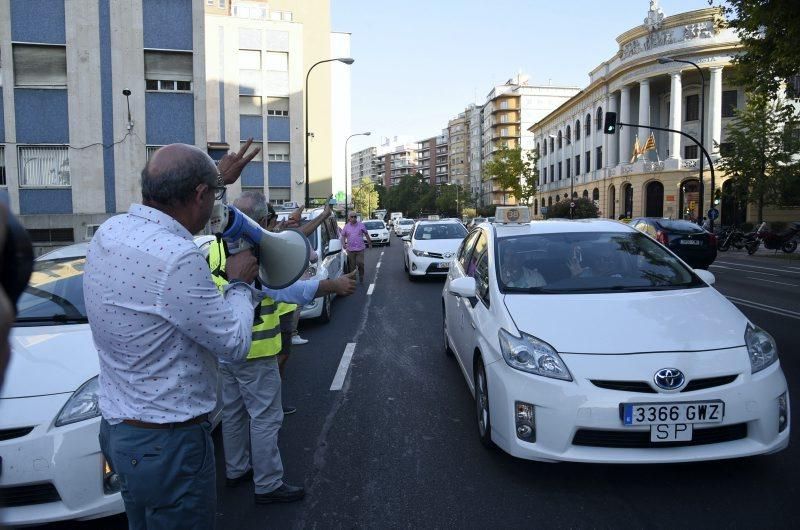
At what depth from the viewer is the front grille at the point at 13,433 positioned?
9.25ft

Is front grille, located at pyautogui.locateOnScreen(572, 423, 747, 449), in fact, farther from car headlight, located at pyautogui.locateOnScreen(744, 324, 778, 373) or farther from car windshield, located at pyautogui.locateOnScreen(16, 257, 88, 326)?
car windshield, located at pyautogui.locateOnScreen(16, 257, 88, 326)

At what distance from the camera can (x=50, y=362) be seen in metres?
3.24

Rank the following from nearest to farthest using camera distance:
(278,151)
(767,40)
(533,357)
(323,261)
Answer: (533,357) → (323,261) → (767,40) → (278,151)

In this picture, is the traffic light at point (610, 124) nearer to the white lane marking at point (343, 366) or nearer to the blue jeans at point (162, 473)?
the white lane marking at point (343, 366)

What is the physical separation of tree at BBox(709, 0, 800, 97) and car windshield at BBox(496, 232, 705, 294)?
24.4 ft

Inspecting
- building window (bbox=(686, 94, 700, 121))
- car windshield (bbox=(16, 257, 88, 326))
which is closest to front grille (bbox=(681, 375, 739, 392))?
car windshield (bbox=(16, 257, 88, 326))

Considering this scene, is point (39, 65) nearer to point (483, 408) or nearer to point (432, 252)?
point (432, 252)

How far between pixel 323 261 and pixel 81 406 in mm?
6756

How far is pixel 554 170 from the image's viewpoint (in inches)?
3137

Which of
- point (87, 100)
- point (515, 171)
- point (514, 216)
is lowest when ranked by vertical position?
point (514, 216)

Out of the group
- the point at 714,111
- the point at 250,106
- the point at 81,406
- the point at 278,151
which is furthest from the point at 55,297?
the point at 714,111

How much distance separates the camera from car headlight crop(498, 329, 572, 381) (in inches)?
140

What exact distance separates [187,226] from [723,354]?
120 inches

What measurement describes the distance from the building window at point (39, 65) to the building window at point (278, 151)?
17876 millimetres
